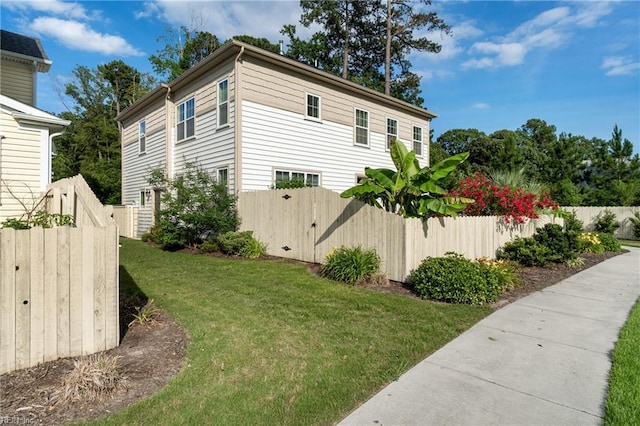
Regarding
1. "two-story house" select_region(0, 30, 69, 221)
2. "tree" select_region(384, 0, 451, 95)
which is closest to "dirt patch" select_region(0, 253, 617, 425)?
"two-story house" select_region(0, 30, 69, 221)

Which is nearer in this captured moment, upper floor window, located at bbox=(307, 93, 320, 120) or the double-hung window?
the double-hung window

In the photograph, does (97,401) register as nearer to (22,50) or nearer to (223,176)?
(223,176)

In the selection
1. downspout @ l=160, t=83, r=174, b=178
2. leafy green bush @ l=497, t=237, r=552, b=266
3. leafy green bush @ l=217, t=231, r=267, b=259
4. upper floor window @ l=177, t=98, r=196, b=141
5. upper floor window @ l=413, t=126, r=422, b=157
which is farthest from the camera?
upper floor window @ l=413, t=126, r=422, b=157

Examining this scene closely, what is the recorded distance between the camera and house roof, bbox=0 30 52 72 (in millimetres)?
13203

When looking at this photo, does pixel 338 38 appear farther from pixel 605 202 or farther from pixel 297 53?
pixel 605 202

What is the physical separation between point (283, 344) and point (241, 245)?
22.0ft

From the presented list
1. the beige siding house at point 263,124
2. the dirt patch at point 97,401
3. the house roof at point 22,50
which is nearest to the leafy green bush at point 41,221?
the dirt patch at point 97,401

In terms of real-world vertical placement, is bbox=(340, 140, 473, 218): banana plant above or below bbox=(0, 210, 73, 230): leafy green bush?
above

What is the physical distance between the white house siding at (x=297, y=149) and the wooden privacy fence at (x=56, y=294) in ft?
25.6

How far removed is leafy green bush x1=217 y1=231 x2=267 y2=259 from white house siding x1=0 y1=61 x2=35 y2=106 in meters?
10.7

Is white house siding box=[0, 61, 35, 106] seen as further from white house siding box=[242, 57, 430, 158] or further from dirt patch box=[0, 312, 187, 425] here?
dirt patch box=[0, 312, 187, 425]

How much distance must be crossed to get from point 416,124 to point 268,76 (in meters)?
9.49

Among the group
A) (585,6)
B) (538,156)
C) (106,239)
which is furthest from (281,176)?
(538,156)

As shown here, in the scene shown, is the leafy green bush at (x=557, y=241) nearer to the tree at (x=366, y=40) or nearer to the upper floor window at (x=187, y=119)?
the upper floor window at (x=187, y=119)
